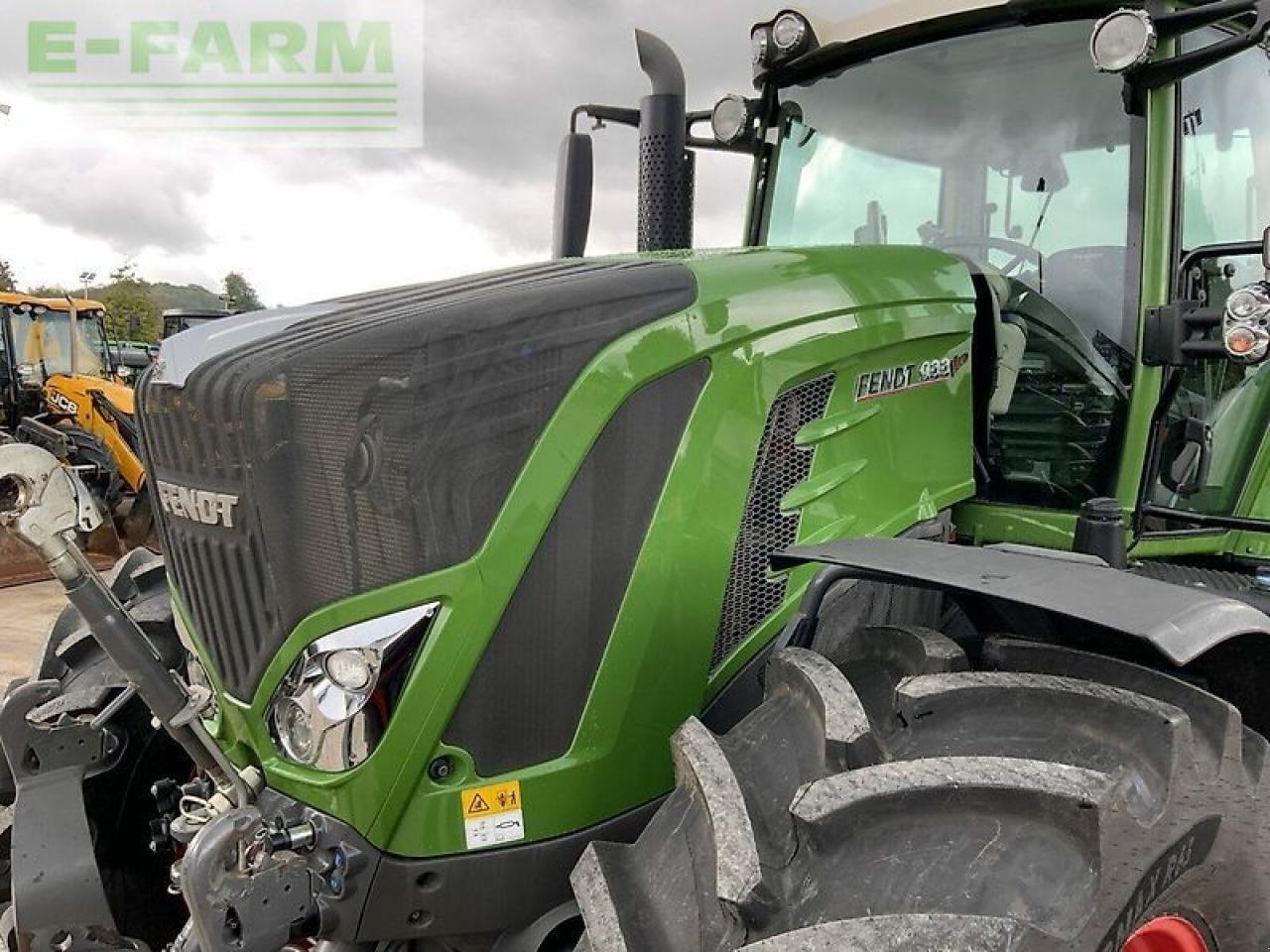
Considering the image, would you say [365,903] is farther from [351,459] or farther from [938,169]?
[938,169]

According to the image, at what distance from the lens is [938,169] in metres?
2.63

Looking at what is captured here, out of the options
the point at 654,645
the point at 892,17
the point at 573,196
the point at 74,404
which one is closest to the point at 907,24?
the point at 892,17

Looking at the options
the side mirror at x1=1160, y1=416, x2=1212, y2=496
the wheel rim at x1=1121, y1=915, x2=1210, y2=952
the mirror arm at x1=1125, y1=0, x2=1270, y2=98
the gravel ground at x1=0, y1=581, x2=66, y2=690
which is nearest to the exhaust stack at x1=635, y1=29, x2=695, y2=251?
the mirror arm at x1=1125, y1=0, x2=1270, y2=98

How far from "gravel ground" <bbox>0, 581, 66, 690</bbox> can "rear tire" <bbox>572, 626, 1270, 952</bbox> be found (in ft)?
16.4

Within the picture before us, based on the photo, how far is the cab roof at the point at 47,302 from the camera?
12.9 meters

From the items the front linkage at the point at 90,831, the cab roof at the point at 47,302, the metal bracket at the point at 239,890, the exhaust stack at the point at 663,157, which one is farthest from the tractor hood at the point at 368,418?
the cab roof at the point at 47,302

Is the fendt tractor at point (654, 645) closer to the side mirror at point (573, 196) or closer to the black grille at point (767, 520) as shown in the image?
the black grille at point (767, 520)

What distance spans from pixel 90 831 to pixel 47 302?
1280 centimetres

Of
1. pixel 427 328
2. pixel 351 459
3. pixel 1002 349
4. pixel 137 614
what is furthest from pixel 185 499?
pixel 1002 349

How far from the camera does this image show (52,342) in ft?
43.7

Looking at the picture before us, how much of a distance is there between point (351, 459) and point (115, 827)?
125cm

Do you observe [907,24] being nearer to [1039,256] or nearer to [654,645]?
[1039,256]

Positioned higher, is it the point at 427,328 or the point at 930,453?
the point at 427,328

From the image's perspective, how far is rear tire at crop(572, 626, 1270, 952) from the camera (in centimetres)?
Result: 128
